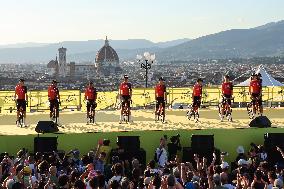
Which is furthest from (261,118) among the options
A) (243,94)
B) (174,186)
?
(174,186)

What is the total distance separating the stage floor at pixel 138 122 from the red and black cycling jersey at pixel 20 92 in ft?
4.22

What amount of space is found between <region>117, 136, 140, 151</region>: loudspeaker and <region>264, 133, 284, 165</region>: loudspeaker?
16.2ft

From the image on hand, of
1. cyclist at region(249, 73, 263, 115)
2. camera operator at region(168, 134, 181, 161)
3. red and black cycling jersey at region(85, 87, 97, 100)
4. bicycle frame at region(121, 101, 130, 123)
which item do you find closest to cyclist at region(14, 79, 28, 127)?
red and black cycling jersey at region(85, 87, 97, 100)

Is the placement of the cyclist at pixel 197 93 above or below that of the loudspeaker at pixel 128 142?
above

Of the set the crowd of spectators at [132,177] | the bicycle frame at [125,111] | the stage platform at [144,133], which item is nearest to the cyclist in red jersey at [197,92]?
the stage platform at [144,133]

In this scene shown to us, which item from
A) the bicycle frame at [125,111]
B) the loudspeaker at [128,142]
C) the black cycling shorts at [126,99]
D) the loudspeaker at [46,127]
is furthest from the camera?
the bicycle frame at [125,111]

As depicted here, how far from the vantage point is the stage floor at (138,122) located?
22109 mm

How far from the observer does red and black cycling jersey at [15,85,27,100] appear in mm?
22984

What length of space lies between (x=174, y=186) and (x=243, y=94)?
21.6 metres

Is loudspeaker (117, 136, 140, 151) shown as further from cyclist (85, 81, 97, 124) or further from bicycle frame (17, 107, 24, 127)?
bicycle frame (17, 107, 24, 127)

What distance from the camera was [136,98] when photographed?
3194 centimetres

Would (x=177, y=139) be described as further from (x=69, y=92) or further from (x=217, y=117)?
(x=69, y=92)

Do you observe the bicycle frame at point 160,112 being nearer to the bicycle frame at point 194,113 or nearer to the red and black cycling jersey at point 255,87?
the bicycle frame at point 194,113

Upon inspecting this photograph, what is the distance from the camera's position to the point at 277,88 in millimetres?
31953
